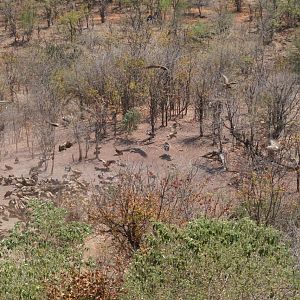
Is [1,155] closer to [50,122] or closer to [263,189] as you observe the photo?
[50,122]

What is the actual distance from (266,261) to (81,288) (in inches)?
177

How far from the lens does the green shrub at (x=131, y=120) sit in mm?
34250

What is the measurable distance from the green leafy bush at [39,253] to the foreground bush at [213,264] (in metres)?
2.00

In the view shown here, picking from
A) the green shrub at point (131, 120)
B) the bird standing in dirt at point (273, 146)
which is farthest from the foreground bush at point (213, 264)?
the green shrub at point (131, 120)

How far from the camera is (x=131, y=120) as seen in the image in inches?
1357

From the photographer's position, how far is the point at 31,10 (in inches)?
2191

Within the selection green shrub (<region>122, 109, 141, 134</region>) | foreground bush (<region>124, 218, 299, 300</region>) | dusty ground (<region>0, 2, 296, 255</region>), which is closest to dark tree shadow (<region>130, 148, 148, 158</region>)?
dusty ground (<region>0, 2, 296, 255</region>)

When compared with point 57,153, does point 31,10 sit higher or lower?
higher

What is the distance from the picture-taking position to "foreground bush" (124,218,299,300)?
501 inches

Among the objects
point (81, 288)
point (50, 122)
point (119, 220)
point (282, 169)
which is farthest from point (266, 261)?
point (50, 122)

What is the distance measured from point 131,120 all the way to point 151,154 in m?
3.24

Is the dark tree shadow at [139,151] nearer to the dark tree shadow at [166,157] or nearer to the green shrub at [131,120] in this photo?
the dark tree shadow at [166,157]

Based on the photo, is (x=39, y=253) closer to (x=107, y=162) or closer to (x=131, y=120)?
(x=107, y=162)

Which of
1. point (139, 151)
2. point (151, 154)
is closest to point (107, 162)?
point (139, 151)
